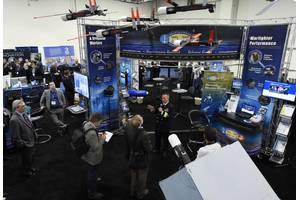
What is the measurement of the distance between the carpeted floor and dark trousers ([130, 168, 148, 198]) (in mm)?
185

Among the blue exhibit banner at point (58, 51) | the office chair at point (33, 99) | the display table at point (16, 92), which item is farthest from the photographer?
the blue exhibit banner at point (58, 51)

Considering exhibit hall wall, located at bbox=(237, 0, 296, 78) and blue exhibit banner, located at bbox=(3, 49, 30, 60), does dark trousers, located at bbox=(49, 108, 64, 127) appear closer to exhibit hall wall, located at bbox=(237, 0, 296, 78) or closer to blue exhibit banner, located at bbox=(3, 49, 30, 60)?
blue exhibit banner, located at bbox=(3, 49, 30, 60)

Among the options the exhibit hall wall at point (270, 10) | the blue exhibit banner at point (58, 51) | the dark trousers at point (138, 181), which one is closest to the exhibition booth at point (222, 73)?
the dark trousers at point (138, 181)

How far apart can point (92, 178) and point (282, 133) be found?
12.8 feet

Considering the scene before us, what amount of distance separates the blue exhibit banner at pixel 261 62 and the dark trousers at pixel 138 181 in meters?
3.13

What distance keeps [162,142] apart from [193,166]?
13.9ft

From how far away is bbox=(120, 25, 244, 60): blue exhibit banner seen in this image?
579cm

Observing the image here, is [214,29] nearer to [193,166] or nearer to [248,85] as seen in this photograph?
[248,85]

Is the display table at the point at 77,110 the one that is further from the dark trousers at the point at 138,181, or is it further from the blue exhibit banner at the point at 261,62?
the blue exhibit banner at the point at 261,62

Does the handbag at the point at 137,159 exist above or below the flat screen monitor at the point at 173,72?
below

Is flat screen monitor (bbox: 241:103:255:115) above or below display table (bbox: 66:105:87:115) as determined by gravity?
above

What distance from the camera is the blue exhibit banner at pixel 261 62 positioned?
5098 mm

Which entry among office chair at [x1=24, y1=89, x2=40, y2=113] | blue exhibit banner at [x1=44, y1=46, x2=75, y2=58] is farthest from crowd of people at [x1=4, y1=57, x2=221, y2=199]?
blue exhibit banner at [x1=44, y1=46, x2=75, y2=58]

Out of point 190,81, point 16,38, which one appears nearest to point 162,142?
point 190,81
